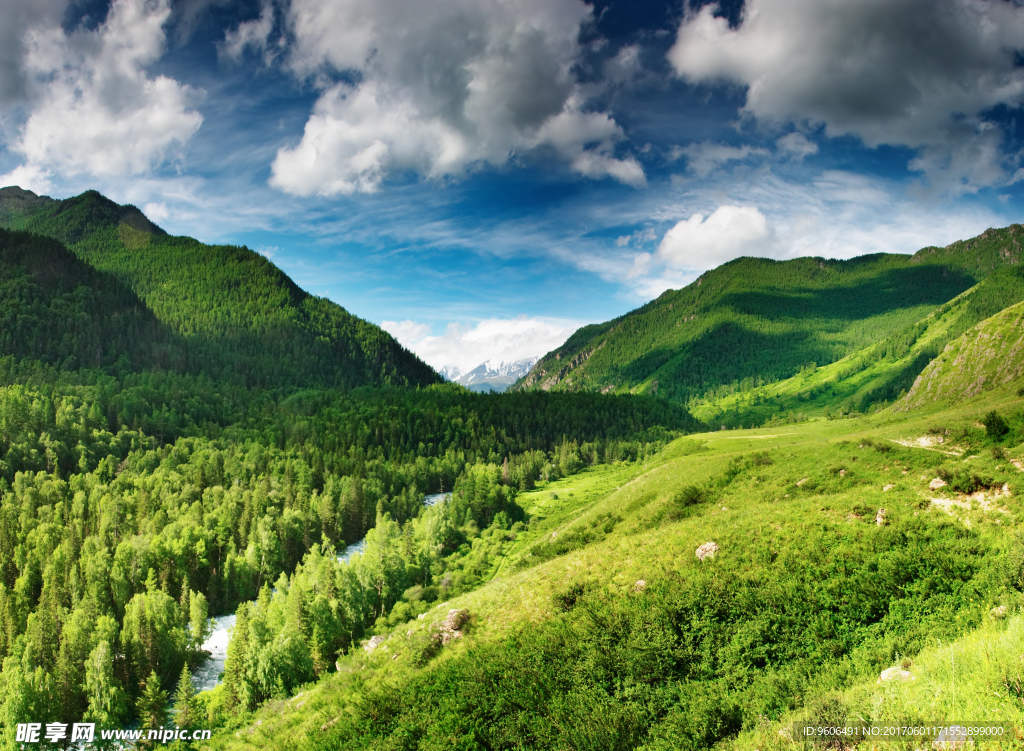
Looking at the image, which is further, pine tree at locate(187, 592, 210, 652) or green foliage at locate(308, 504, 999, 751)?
pine tree at locate(187, 592, 210, 652)

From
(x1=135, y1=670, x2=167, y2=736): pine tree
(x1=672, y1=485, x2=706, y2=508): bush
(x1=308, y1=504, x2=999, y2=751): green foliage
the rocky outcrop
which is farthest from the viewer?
(x1=672, y1=485, x2=706, y2=508): bush

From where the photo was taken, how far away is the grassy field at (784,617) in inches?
926

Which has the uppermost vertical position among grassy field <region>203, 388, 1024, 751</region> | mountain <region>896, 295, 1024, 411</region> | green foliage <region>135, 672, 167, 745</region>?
mountain <region>896, 295, 1024, 411</region>

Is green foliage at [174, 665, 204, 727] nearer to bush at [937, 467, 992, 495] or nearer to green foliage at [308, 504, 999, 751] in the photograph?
green foliage at [308, 504, 999, 751]

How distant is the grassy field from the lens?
23531 mm

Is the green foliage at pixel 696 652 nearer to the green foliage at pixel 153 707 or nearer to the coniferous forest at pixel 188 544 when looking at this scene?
the coniferous forest at pixel 188 544

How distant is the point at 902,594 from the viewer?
29984 mm

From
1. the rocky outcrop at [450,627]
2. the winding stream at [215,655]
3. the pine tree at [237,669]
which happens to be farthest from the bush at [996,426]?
the winding stream at [215,655]

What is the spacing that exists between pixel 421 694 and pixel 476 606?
1097 centimetres

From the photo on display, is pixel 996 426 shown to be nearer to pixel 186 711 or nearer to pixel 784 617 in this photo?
pixel 784 617

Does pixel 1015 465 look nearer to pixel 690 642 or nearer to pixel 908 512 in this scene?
pixel 908 512

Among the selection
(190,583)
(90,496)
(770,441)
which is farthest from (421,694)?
(90,496)

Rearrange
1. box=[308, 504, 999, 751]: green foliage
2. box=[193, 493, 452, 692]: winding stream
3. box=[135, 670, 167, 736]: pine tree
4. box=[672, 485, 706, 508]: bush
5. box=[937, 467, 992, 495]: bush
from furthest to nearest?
box=[193, 493, 452, 692]: winding stream, box=[672, 485, 706, 508]: bush, box=[135, 670, 167, 736]: pine tree, box=[937, 467, 992, 495]: bush, box=[308, 504, 999, 751]: green foliage

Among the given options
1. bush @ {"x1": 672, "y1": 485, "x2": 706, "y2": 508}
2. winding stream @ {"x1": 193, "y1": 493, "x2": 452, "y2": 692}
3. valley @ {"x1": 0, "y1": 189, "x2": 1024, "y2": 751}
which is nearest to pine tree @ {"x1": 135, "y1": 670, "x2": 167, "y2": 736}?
valley @ {"x1": 0, "y1": 189, "x2": 1024, "y2": 751}
